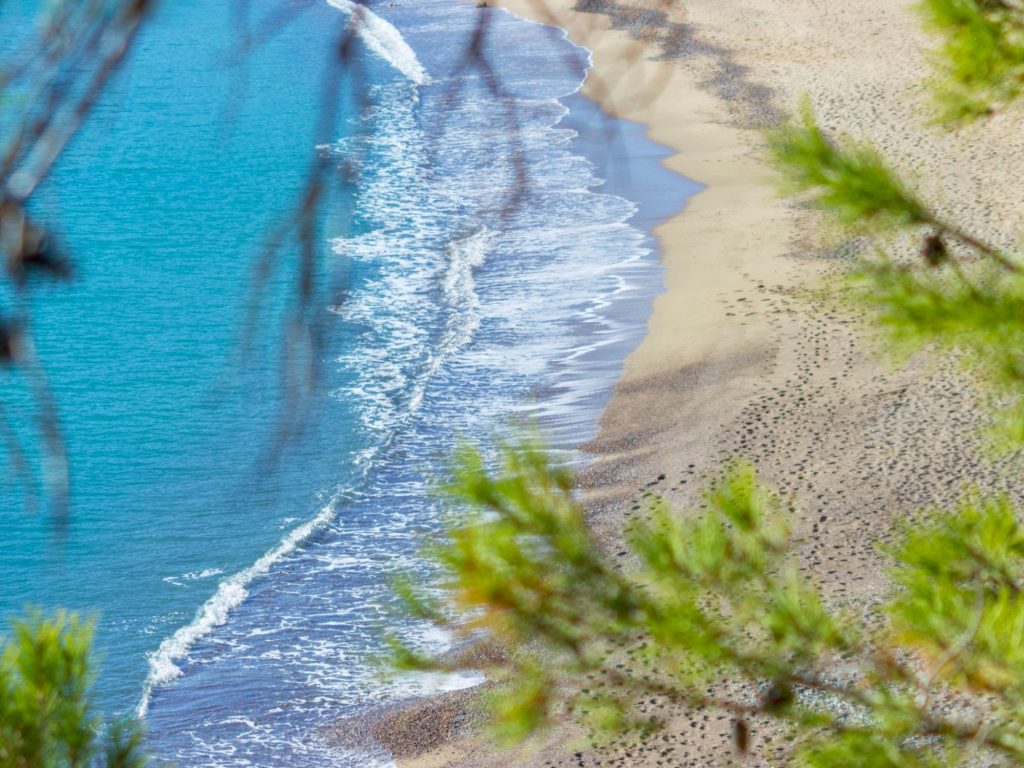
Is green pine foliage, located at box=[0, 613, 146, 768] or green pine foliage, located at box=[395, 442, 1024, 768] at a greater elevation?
green pine foliage, located at box=[0, 613, 146, 768]

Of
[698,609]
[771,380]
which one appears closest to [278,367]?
[771,380]

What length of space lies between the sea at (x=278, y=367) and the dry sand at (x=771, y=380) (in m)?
0.67

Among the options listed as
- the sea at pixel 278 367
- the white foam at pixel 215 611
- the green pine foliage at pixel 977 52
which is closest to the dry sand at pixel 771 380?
the sea at pixel 278 367

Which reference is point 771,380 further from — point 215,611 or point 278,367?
point 215,611

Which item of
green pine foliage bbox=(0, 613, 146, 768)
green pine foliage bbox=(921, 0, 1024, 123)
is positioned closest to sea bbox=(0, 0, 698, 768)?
green pine foliage bbox=(921, 0, 1024, 123)

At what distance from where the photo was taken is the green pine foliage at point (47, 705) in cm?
230

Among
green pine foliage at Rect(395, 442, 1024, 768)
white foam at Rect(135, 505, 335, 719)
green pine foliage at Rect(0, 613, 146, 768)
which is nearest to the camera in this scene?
green pine foliage at Rect(0, 613, 146, 768)

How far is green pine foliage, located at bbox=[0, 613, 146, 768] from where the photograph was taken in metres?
2.30

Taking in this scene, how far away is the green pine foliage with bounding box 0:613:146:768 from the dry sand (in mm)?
5341

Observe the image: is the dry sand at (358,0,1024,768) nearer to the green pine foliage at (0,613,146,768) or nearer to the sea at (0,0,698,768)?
the sea at (0,0,698,768)

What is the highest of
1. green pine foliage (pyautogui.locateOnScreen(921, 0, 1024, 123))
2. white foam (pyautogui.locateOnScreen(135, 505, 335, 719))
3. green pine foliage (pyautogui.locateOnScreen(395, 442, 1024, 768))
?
green pine foliage (pyautogui.locateOnScreen(921, 0, 1024, 123))

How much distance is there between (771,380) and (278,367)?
243 inches

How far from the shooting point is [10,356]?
155cm

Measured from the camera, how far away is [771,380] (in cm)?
1664
